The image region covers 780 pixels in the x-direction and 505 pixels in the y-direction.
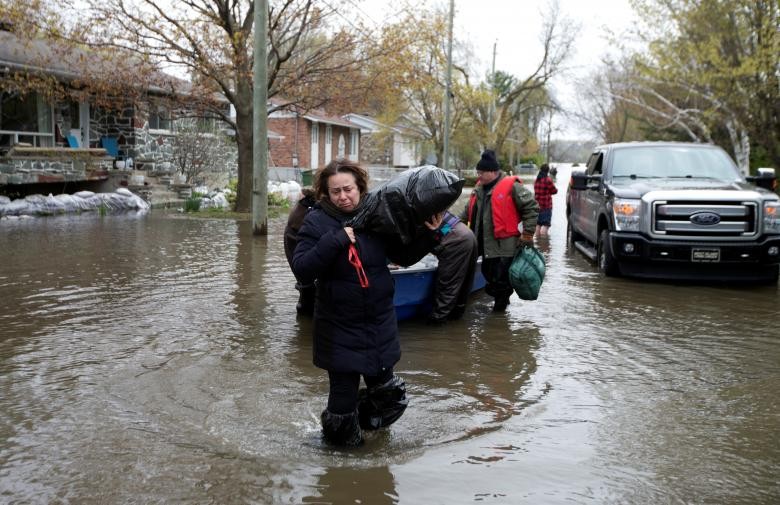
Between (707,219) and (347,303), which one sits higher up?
(707,219)

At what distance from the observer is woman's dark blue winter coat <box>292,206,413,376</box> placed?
4.71m

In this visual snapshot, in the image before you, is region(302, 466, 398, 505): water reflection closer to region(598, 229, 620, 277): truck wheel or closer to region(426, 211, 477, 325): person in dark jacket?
region(426, 211, 477, 325): person in dark jacket

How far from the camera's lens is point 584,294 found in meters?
10.9

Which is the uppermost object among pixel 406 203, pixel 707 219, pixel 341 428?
pixel 406 203

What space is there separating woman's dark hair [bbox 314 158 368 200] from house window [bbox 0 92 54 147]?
23951mm

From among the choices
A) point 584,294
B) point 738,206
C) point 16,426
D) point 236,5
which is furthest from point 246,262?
point 236,5

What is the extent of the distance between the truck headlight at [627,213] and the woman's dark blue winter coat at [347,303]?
298 inches

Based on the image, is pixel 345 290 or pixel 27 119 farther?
pixel 27 119

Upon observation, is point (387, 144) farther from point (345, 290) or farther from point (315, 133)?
point (345, 290)

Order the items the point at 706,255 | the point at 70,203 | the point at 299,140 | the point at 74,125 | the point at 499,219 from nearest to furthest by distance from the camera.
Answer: the point at 499,219
the point at 706,255
the point at 70,203
the point at 74,125
the point at 299,140

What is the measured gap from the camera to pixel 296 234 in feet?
27.9

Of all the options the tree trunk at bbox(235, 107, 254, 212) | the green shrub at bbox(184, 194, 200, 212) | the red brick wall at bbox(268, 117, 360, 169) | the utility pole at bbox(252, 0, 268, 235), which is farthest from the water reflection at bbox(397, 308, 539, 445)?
the red brick wall at bbox(268, 117, 360, 169)

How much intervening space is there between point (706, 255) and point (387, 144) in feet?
179

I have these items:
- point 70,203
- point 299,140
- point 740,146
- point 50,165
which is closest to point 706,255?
point 70,203
